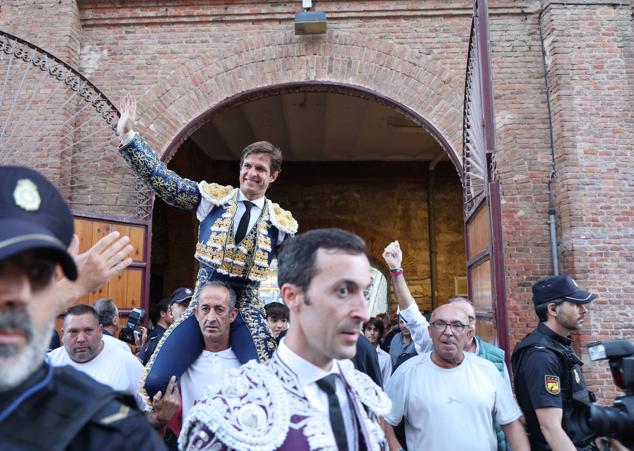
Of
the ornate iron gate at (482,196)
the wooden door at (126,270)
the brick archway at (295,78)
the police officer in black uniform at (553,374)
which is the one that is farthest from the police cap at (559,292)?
the wooden door at (126,270)

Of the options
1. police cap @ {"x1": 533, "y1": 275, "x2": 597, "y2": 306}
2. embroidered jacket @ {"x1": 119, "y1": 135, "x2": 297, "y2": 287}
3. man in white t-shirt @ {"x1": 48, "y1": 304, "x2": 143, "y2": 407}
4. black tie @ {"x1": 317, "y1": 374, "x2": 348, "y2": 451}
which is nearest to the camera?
black tie @ {"x1": 317, "y1": 374, "x2": 348, "y2": 451}

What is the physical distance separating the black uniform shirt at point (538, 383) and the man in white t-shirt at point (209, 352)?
1684 mm

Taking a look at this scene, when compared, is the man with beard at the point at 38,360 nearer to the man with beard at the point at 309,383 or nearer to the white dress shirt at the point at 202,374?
the man with beard at the point at 309,383

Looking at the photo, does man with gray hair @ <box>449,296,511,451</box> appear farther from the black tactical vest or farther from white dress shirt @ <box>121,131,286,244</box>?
white dress shirt @ <box>121,131,286,244</box>

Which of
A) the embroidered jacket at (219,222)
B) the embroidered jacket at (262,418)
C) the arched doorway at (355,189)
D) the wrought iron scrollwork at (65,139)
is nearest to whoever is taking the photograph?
the embroidered jacket at (262,418)

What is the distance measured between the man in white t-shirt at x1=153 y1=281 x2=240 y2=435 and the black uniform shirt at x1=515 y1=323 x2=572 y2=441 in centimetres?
168

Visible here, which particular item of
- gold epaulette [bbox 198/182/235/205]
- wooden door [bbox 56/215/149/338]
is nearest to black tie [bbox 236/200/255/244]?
gold epaulette [bbox 198/182/235/205]

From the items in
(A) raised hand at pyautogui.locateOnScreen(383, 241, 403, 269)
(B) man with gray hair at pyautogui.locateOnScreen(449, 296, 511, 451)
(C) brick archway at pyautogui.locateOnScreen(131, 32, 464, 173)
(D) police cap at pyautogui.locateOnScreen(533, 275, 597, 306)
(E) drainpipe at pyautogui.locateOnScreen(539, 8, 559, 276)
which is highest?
(C) brick archway at pyautogui.locateOnScreen(131, 32, 464, 173)

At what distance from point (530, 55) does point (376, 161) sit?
6.96m

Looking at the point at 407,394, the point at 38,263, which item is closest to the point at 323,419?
the point at 38,263

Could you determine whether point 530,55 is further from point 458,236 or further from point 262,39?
point 458,236

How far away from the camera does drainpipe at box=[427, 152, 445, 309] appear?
540 inches

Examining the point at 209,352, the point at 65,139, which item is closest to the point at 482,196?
the point at 209,352

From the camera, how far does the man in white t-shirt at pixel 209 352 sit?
9.70 ft
